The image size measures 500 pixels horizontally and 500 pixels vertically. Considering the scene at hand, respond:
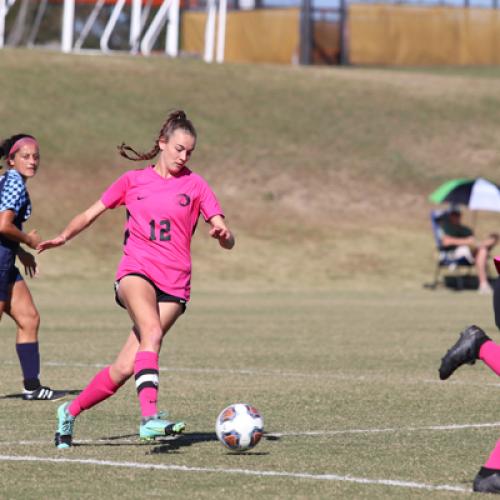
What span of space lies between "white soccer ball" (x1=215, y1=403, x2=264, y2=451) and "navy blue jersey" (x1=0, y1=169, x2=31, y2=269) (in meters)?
3.41

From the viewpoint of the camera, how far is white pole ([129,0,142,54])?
48.8m

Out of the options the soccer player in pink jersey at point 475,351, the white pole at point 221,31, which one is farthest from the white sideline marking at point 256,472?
the white pole at point 221,31

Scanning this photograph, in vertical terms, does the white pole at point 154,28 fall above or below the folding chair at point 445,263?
above

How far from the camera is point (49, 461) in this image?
27.9ft

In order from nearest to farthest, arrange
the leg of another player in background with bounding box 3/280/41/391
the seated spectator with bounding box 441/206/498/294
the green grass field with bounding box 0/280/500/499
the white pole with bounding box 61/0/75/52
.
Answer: the green grass field with bounding box 0/280/500/499
the leg of another player in background with bounding box 3/280/41/391
the seated spectator with bounding box 441/206/498/294
the white pole with bounding box 61/0/75/52

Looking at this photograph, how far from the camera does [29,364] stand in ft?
39.2

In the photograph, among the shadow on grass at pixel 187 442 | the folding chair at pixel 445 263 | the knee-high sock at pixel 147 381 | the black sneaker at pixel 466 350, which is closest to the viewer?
the black sneaker at pixel 466 350

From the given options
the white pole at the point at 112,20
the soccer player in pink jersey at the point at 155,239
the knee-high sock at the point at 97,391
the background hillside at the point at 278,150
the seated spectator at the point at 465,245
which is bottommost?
the knee-high sock at the point at 97,391

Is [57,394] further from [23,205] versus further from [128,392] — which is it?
[23,205]

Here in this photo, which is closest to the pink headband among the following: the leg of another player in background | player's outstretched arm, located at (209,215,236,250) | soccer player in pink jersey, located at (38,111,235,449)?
the leg of another player in background

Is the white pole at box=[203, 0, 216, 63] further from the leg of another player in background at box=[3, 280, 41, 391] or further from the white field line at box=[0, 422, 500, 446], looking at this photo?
the white field line at box=[0, 422, 500, 446]

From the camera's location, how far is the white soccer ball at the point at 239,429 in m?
8.70

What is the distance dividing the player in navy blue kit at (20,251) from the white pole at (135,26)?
37365 millimetres

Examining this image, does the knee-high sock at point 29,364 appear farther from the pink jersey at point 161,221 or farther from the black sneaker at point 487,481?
the black sneaker at point 487,481
